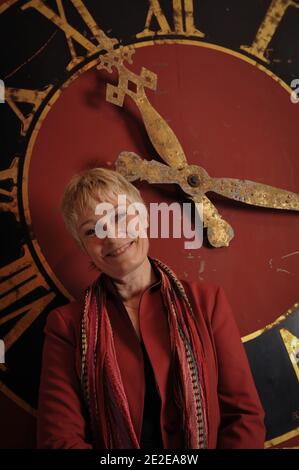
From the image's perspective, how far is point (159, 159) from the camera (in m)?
1.21

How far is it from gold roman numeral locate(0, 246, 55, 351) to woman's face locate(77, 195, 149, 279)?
199mm

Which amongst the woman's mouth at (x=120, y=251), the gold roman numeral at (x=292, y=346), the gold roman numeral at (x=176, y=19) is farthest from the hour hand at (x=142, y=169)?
the gold roman numeral at (x=292, y=346)

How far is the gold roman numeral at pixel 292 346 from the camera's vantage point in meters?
1.24

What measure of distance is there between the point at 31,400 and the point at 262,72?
103 cm

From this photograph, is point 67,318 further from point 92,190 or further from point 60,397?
point 92,190

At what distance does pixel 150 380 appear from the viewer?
3.11 feet

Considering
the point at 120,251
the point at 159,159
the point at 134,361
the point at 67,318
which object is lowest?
the point at 134,361

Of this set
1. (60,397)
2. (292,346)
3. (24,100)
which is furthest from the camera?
(292,346)

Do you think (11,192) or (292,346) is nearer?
(11,192)

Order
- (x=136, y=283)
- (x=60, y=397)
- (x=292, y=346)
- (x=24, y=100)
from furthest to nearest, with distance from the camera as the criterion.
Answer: (x=292, y=346) < (x=24, y=100) < (x=136, y=283) < (x=60, y=397)

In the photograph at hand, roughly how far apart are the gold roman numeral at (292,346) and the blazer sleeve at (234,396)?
0.92 feet

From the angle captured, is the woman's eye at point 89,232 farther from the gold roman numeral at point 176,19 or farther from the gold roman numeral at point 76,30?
the gold roman numeral at point 176,19

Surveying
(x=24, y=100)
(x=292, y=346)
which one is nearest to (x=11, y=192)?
(x=24, y=100)

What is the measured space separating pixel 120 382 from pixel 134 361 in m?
0.05
